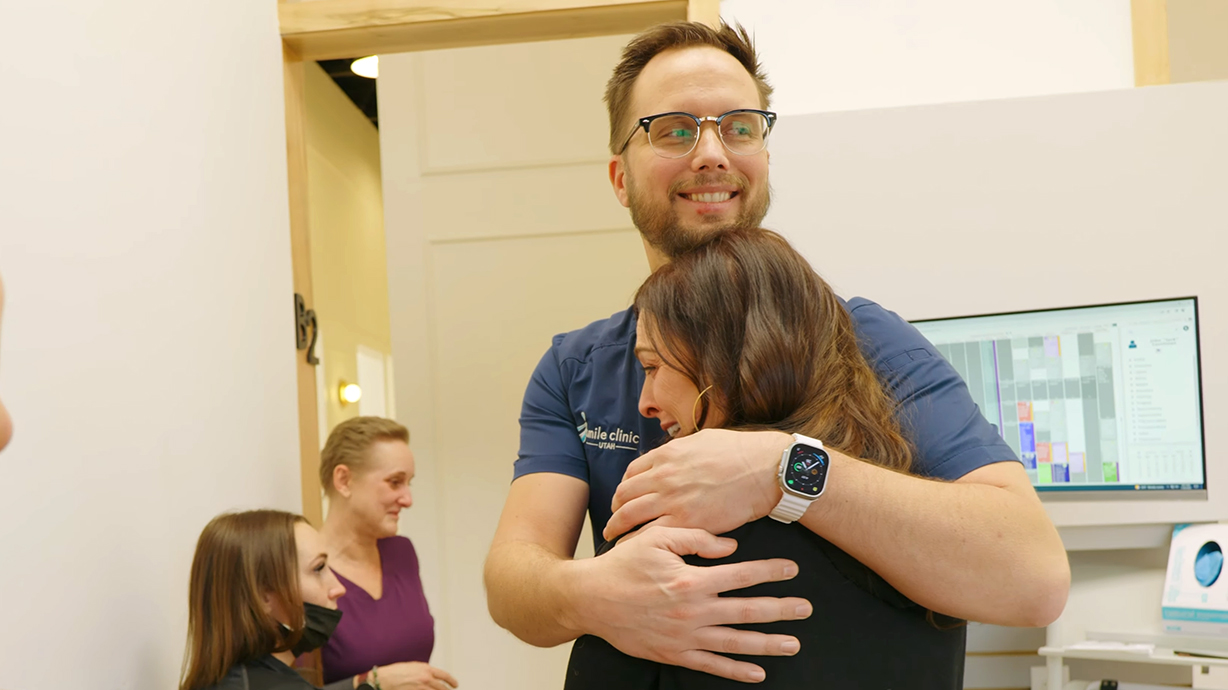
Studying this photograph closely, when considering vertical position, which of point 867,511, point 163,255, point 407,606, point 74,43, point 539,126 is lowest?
point 407,606

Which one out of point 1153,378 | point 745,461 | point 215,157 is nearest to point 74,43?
point 215,157

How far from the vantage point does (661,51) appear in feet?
5.22

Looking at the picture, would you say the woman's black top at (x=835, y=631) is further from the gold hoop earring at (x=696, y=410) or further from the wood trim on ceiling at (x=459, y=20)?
the wood trim on ceiling at (x=459, y=20)

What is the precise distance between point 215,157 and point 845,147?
1480 millimetres

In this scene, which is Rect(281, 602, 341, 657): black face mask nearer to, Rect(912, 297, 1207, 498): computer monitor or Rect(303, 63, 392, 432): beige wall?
Rect(912, 297, 1207, 498): computer monitor

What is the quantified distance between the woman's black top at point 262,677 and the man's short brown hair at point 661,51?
130 cm

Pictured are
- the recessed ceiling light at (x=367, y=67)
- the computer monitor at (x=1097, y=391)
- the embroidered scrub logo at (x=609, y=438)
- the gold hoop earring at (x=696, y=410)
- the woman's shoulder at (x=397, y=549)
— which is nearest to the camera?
the gold hoop earring at (x=696, y=410)

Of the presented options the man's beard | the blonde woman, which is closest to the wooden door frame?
the blonde woman

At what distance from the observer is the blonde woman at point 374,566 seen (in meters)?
2.86

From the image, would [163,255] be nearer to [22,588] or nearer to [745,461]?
[22,588]

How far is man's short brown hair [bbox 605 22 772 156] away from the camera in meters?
1.57

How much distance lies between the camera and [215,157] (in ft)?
8.03

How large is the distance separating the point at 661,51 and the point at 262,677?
4.84ft

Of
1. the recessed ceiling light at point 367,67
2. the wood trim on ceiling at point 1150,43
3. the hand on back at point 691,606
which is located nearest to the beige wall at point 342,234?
the recessed ceiling light at point 367,67
